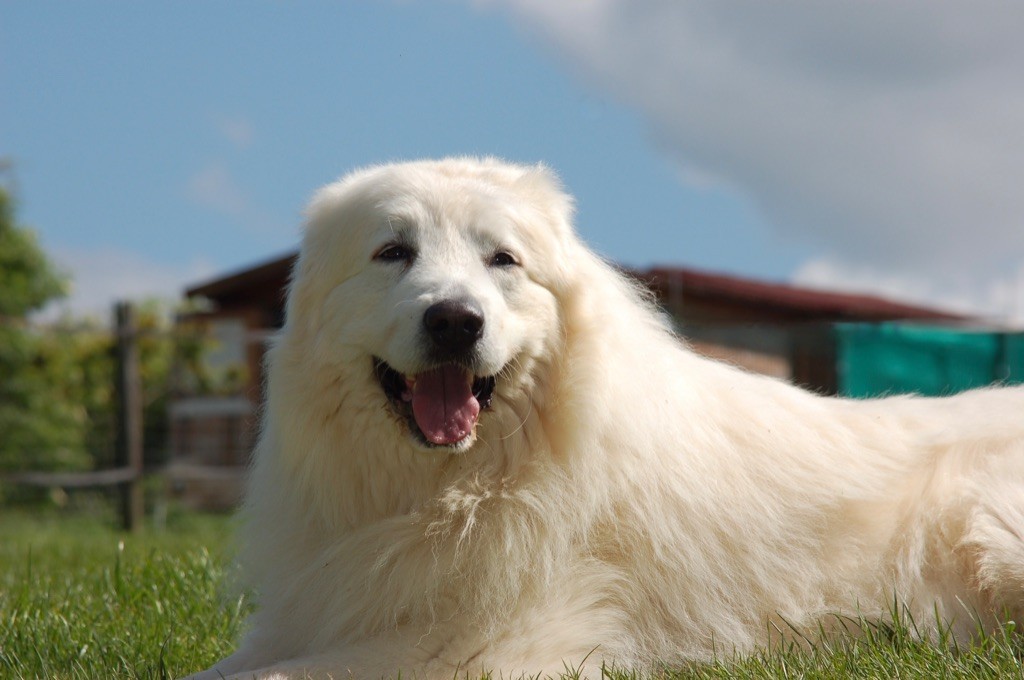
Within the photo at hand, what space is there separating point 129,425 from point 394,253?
8947mm

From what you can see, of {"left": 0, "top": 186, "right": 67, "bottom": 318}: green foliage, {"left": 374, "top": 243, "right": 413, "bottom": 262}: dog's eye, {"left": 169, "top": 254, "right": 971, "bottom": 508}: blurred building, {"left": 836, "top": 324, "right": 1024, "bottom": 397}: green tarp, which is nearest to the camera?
{"left": 374, "top": 243, "right": 413, "bottom": 262}: dog's eye

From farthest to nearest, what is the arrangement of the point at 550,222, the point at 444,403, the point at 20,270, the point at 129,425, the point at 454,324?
the point at 20,270 < the point at 129,425 < the point at 550,222 < the point at 444,403 < the point at 454,324

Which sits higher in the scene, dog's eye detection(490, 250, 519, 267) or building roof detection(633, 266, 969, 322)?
dog's eye detection(490, 250, 519, 267)

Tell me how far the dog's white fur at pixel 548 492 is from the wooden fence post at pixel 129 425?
839 cm

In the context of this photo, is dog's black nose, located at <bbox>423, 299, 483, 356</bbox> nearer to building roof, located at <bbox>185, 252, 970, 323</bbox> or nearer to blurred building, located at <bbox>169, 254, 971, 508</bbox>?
blurred building, located at <bbox>169, 254, 971, 508</bbox>

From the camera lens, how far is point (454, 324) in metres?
2.94

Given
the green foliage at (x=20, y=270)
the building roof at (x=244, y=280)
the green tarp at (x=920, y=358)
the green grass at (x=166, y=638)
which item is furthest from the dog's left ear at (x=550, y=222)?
the green foliage at (x=20, y=270)

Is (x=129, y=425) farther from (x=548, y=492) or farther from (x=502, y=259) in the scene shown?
(x=548, y=492)

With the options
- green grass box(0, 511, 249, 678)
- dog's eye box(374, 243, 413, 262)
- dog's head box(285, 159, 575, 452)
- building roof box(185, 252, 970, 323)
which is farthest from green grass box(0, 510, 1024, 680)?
building roof box(185, 252, 970, 323)

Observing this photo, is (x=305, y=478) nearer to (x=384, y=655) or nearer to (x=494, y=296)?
(x=384, y=655)

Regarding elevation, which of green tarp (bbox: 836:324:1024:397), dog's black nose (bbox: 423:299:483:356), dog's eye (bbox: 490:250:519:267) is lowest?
green tarp (bbox: 836:324:1024:397)

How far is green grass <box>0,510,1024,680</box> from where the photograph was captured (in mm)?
2811

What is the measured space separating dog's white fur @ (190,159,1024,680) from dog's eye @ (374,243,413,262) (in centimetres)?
4

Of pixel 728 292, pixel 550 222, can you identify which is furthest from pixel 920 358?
pixel 550 222
